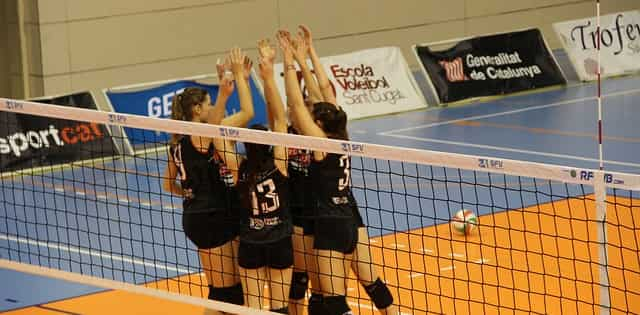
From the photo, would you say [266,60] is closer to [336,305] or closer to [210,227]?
[210,227]

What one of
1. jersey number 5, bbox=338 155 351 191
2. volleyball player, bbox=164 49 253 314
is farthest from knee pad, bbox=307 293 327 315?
jersey number 5, bbox=338 155 351 191

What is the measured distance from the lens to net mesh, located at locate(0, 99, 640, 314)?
9.56 metres

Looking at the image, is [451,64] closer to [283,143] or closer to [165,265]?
[165,265]

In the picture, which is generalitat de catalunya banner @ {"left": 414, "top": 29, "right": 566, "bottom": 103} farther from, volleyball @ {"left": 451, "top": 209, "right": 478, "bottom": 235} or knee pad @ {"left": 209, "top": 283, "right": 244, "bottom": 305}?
knee pad @ {"left": 209, "top": 283, "right": 244, "bottom": 305}

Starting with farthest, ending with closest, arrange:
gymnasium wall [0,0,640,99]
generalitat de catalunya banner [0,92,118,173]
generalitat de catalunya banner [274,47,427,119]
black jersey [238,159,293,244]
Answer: generalitat de catalunya banner [274,47,427,119], gymnasium wall [0,0,640,99], generalitat de catalunya banner [0,92,118,173], black jersey [238,159,293,244]

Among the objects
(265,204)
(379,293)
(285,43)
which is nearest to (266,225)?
(265,204)

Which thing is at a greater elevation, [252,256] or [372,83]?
[252,256]

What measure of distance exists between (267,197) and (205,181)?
63 centimetres

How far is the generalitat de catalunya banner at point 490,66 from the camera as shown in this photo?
69.0ft

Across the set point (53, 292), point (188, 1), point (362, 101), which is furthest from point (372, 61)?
point (53, 292)

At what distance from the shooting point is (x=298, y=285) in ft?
32.2

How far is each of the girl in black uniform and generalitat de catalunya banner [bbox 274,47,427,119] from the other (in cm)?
1060

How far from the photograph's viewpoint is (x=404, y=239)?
43.9ft

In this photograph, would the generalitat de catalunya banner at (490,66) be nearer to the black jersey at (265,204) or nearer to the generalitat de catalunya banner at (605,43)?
the generalitat de catalunya banner at (605,43)
